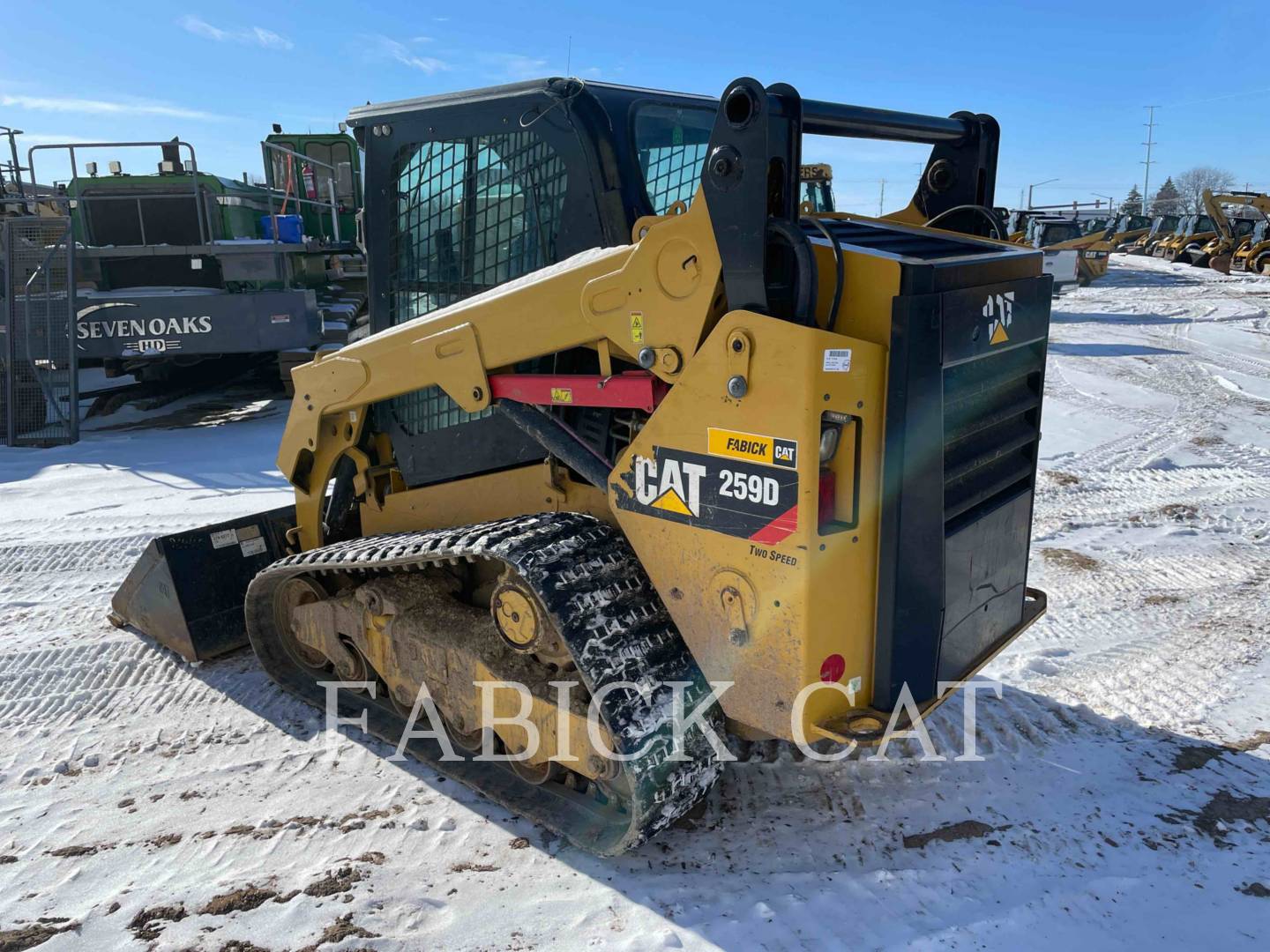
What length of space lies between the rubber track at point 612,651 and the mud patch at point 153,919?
96 centimetres

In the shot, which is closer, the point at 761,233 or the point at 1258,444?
the point at 761,233

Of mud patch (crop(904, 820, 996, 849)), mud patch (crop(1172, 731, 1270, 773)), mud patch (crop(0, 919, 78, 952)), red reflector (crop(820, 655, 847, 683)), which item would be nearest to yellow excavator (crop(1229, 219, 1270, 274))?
mud patch (crop(1172, 731, 1270, 773))

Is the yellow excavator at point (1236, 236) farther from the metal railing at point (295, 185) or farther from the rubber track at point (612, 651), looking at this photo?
the rubber track at point (612, 651)

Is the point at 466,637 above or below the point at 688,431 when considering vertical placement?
below

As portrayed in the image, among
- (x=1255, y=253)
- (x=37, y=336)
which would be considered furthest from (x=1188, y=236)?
(x=37, y=336)

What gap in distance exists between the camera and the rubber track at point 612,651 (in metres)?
2.70

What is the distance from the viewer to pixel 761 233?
2.38 m

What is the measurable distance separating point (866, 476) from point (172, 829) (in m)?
2.53

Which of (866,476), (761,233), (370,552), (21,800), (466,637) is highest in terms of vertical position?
(761,233)

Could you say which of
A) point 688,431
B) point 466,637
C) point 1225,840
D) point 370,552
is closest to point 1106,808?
point 1225,840

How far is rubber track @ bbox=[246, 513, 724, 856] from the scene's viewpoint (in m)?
2.70

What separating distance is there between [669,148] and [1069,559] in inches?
138

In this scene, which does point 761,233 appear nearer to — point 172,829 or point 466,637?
point 466,637

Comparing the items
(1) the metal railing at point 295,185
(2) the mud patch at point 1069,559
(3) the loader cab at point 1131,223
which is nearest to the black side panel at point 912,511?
(2) the mud patch at point 1069,559
